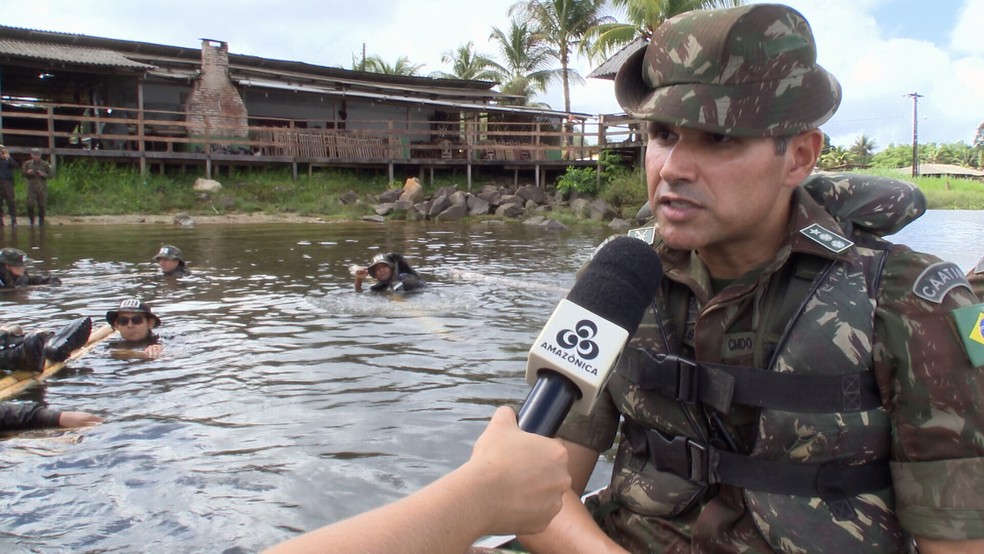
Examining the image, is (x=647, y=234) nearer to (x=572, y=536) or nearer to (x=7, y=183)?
Answer: (x=572, y=536)

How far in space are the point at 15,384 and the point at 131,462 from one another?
2398mm

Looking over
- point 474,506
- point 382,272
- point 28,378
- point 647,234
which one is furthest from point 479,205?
point 474,506

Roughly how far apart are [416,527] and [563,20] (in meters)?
44.1

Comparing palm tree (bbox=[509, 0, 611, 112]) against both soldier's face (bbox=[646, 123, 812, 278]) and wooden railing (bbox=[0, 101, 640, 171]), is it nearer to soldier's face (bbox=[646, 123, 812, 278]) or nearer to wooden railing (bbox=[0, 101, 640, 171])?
wooden railing (bbox=[0, 101, 640, 171])

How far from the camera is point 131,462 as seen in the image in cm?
566

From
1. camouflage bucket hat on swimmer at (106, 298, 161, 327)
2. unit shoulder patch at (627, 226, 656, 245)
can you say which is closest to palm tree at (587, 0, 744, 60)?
camouflage bucket hat on swimmer at (106, 298, 161, 327)

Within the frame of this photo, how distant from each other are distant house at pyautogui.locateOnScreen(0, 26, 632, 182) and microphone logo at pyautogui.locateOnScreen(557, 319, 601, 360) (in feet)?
89.0

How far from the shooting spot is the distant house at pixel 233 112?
27.4m

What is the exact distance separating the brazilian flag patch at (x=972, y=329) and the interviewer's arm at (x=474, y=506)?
985mm

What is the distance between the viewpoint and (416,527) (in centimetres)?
143

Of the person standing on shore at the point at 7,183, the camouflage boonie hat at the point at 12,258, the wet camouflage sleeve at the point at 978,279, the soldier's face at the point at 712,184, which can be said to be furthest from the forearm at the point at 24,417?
the person standing on shore at the point at 7,183

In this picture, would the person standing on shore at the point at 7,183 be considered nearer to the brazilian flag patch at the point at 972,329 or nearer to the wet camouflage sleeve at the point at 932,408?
the wet camouflage sleeve at the point at 932,408

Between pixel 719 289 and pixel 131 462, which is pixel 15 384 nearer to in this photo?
pixel 131 462

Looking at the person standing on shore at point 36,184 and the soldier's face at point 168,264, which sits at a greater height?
the person standing on shore at point 36,184
